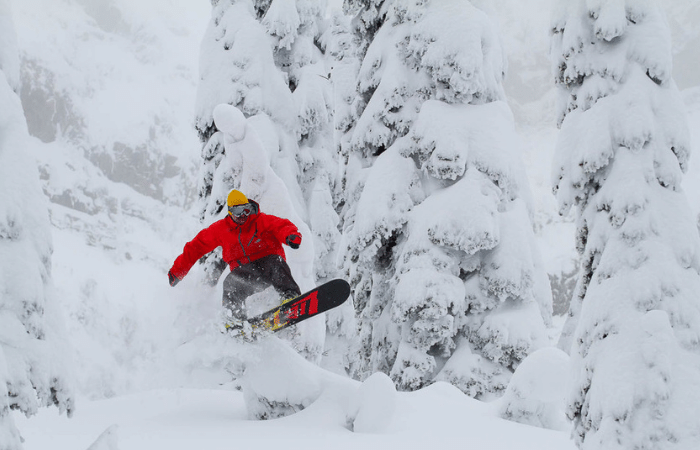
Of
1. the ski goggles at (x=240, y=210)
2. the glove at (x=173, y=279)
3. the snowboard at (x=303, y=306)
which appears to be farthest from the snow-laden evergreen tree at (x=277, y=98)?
the snowboard at (x=303, y=306)

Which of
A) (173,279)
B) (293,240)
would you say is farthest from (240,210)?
(173,279)

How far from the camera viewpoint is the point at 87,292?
41.8m

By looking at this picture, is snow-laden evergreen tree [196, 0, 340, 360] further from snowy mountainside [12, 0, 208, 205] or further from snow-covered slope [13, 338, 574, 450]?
snowy mountainside [12, 0, 208, 205]

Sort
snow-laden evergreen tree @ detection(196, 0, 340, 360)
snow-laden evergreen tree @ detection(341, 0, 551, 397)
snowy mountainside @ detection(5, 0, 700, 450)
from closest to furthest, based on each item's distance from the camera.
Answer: snowy mountainside @ detection(5, 0, 700, 450) < snow-laden evergreen tree @ detection(341, 0, 551, 397) < snow-laden evergreen tree @ detection(196, 0, 340, 360)

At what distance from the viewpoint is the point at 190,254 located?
696 cm

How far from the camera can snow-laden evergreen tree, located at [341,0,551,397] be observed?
9.80 meters

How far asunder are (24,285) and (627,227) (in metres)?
4.41

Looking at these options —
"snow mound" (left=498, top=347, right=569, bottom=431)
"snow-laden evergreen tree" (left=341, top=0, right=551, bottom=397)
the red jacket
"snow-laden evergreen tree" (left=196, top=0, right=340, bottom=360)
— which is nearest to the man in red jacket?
the red jacket

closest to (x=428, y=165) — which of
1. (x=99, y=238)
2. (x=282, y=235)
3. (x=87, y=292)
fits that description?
(x=282, y=235)

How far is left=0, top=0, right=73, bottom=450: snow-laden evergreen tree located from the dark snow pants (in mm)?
3323

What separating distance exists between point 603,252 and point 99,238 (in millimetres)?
67058

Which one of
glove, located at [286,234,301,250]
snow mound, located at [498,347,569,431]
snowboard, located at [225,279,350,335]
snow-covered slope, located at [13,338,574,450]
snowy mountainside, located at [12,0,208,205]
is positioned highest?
glove, located at [286,234,301,250]

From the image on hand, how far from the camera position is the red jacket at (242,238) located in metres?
7.05

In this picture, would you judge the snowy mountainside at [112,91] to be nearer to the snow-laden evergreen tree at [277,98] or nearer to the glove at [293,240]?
the snow-laden evergreen tree at [277,98]
